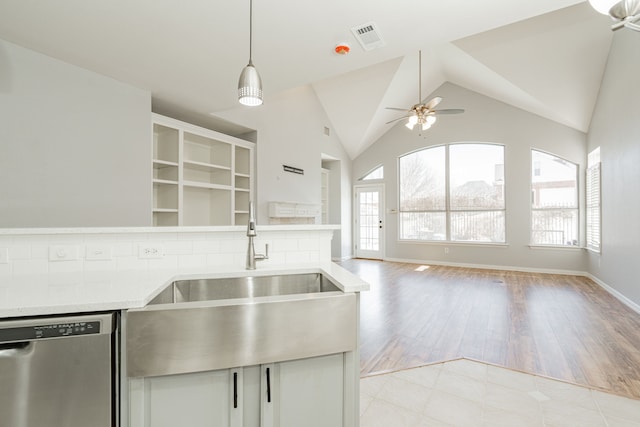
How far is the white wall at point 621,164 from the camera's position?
3.47 m

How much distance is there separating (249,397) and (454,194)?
22.0 feet

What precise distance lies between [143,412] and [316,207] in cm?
537

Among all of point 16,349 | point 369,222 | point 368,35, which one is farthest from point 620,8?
point 369,222

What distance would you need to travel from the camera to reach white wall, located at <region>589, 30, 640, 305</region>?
347 cm

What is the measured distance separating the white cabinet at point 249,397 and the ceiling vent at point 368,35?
2.30 meters

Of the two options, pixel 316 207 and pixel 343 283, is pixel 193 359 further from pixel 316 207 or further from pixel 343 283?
pixel 316 207

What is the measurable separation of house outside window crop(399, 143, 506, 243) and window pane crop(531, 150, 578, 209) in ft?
1.93

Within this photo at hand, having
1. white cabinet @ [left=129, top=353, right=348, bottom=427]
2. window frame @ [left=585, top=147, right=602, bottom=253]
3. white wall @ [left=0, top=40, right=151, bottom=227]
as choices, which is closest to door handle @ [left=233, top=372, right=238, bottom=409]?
white cabinet @ [left=129, top=353, right=348, bottom=427]

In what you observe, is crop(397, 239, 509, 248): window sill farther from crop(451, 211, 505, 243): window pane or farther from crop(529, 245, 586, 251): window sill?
crop(529, 245, 586, 251): window sill

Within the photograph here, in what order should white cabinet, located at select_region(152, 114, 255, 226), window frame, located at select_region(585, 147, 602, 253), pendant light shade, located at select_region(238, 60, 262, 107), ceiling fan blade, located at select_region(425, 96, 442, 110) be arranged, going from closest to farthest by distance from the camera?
pendant light shade, located at select_region(238, 60, 262, 107)
white cabinet, located at select_region(152, 114, 255, 226)
ceiling fan blade, located at select_region(425, 96, 442, 110)
window frame, located at select_region(585, 147, 602, 253)

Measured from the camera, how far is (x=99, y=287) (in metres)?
1.28

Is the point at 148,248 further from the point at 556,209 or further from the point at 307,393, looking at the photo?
the point at 556,209

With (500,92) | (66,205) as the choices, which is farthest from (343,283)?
(500,92)

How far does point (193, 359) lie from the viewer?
1.08 metres
